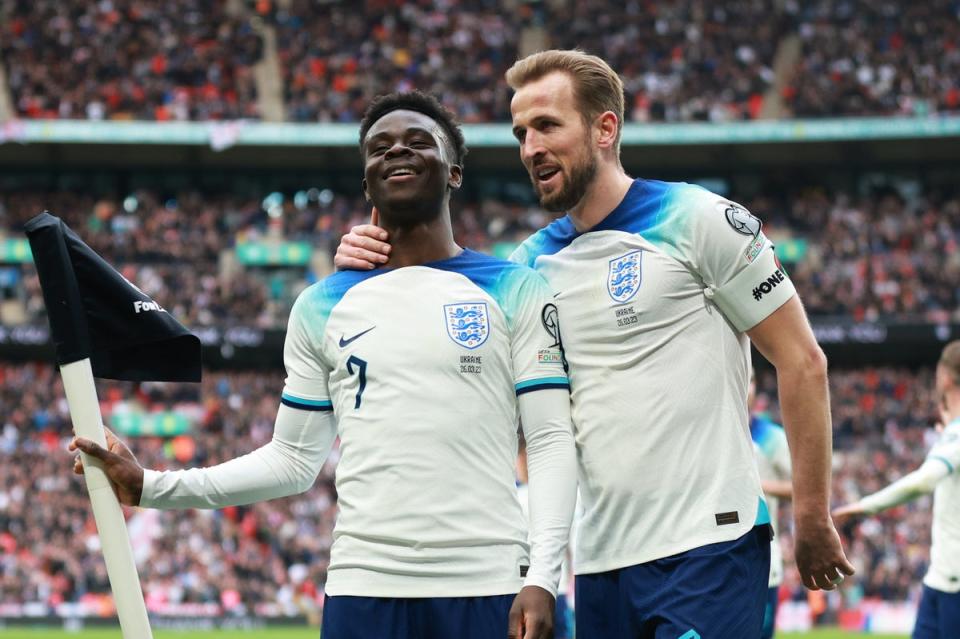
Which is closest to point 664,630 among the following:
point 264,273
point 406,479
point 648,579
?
point 648,579

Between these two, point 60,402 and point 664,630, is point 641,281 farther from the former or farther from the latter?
point 60,402

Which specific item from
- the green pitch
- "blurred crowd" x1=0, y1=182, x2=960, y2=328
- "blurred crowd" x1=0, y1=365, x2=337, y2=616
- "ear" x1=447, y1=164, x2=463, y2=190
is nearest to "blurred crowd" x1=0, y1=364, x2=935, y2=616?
"blurred crowd" x1=0, y1=365, x2=337, y2=616

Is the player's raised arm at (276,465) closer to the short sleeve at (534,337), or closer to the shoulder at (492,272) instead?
the shoulder at (492,272)

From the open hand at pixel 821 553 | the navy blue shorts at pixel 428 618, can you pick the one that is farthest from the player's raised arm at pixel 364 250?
the open hand at pixel 821 553

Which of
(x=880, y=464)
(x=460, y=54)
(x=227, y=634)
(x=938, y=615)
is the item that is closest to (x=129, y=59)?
(x=460, y=54)

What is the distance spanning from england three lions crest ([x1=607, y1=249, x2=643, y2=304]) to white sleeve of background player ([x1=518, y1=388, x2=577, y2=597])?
1.17 feet

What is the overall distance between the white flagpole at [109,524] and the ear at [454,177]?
1.23 metres

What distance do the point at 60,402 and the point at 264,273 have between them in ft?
20.9

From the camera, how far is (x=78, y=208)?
33281mm

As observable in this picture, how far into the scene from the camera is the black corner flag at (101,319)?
12.3ft

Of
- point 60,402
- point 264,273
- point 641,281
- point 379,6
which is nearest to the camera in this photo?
point 641,281

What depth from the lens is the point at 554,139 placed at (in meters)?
4.07

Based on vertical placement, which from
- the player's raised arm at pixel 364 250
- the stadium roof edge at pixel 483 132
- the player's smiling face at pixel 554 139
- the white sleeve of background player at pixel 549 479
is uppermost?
the stadium roof edge at pixel 483 132

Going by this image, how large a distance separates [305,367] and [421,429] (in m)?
0.52
